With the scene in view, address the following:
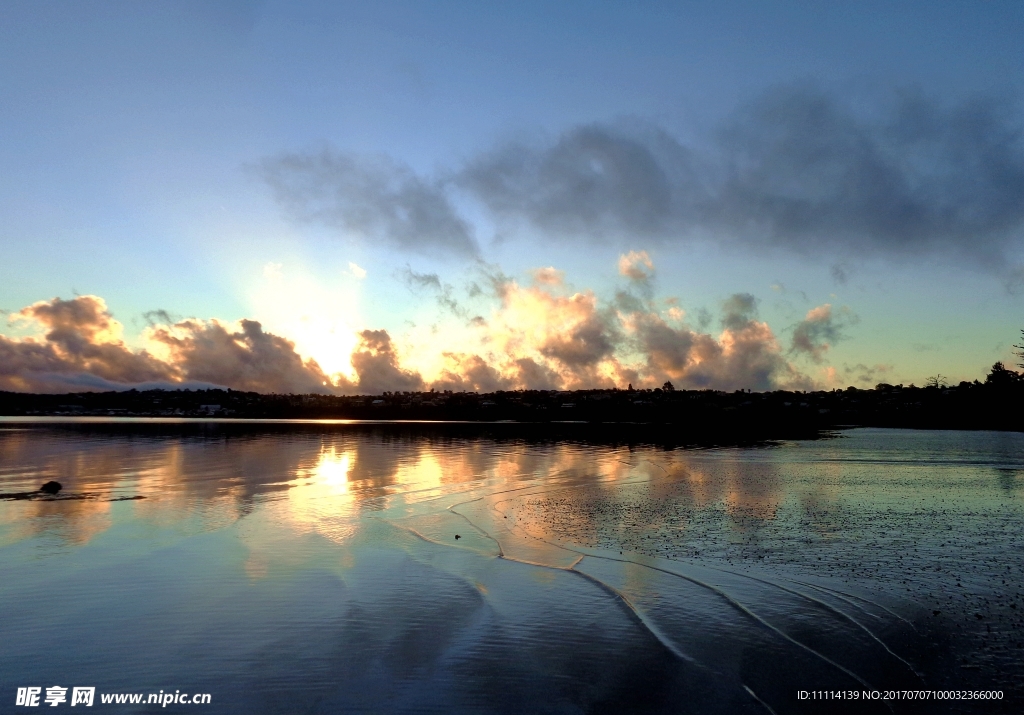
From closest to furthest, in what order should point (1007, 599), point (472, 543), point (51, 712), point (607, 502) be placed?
1. point (51, 712)
2. point (1007, 599)
3. point (472, 543)
4. point (607, 502)

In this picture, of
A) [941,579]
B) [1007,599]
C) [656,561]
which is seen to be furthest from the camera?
[656,561]

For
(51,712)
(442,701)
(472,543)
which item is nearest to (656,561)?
(472,543)

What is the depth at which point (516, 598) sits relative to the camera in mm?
16609

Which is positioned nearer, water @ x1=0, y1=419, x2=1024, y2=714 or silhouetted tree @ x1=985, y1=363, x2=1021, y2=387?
water @ x1=0, y1=419, x2=1024, y2=714

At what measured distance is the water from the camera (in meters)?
11.6

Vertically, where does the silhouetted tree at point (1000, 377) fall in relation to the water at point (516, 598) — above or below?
above

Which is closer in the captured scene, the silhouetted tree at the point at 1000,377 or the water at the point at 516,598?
the water at the point at 516,598

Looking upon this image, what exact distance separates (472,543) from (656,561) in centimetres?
692

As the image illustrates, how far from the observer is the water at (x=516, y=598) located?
11.6 m

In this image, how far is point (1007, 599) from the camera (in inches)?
626

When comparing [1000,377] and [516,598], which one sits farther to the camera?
[1000,377]

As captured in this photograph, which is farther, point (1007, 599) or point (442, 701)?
point (1007, 599)

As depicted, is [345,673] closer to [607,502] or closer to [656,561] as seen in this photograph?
[656,561]

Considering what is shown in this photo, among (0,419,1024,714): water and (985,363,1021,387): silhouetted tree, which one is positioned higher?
(985,363,1021,387): silhouetted tree
